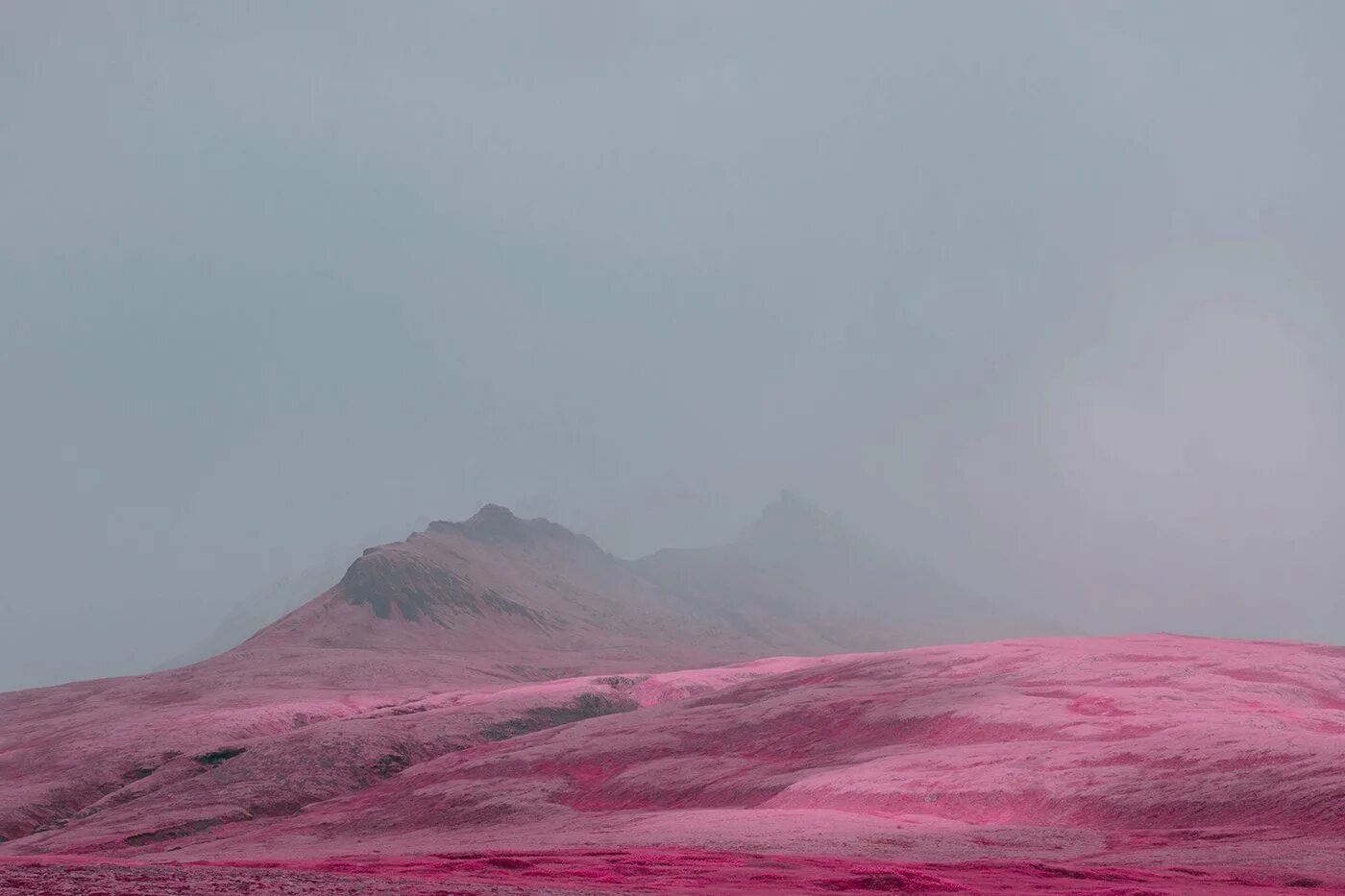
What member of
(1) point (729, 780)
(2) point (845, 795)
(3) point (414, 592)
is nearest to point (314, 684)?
(3) point (414, 592)

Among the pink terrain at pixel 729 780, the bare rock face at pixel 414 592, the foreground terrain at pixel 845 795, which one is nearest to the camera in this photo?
the foreground terrain at pixel 845 795

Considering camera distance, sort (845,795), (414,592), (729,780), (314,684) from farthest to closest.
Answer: (414,592) → (314,684) → (729,780) → (845,795)

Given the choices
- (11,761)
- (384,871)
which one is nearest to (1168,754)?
(384,871)

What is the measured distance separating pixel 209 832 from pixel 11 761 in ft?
117

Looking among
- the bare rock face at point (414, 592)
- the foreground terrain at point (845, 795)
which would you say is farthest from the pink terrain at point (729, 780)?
the bare rock face at point (414, 592)

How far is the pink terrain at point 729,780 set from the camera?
24719 mm

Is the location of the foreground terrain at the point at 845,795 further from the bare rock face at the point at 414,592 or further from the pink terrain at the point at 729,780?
the bare rock face at the point at 414,592

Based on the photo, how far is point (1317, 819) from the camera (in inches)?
1132

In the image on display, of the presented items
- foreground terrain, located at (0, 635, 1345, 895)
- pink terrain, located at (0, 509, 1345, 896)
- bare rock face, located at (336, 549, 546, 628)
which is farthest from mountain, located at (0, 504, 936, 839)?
foreground terrain, located at (0, 635, 1345, 895)

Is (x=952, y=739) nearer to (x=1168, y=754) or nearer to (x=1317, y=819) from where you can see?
(x=1168, y=754)

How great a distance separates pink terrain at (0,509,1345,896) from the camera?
24.7 meters

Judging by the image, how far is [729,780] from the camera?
51.7m

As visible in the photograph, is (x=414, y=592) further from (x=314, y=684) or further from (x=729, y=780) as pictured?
(x=729, y=780)

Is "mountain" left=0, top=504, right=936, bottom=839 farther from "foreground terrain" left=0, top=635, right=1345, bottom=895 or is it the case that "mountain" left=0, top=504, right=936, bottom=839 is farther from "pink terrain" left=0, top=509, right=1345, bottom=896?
"foreground terrain" left=0, top=635, right=1345, bottom=895
